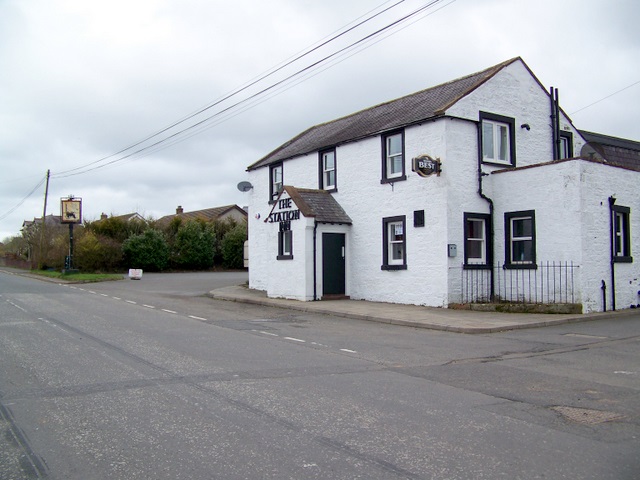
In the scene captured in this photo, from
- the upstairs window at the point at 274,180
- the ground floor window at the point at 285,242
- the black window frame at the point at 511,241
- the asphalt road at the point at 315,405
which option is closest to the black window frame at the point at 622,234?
A: the black window frame at the point at 511,241

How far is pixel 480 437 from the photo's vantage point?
548 cm

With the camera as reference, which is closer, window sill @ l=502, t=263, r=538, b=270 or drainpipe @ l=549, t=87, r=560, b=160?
window sill @ l=502, t=263, r=538, b=270

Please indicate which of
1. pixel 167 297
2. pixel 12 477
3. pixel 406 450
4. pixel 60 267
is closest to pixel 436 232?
pixel 167 297

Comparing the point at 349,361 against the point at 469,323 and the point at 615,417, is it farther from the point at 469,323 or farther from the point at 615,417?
the point at 469,323

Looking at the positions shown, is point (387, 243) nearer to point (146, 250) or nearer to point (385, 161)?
point (385, 161)

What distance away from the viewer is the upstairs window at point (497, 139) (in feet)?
63.0

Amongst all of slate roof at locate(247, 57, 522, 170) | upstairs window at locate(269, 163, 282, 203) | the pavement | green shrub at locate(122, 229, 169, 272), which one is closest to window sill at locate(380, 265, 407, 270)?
the pavement

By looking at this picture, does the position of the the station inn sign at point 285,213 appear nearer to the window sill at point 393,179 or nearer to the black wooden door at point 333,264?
the black wooden door at point 333,264

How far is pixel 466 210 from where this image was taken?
18.3m

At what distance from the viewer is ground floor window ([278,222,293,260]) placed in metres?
21.6

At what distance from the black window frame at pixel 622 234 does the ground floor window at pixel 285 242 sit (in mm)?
11020

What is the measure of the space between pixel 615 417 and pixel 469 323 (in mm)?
7929

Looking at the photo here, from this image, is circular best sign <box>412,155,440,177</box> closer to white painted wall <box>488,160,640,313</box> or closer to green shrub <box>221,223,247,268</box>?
white painted wall <box>488,160,640,313</box>

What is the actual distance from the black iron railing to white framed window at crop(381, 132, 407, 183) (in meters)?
4.21
